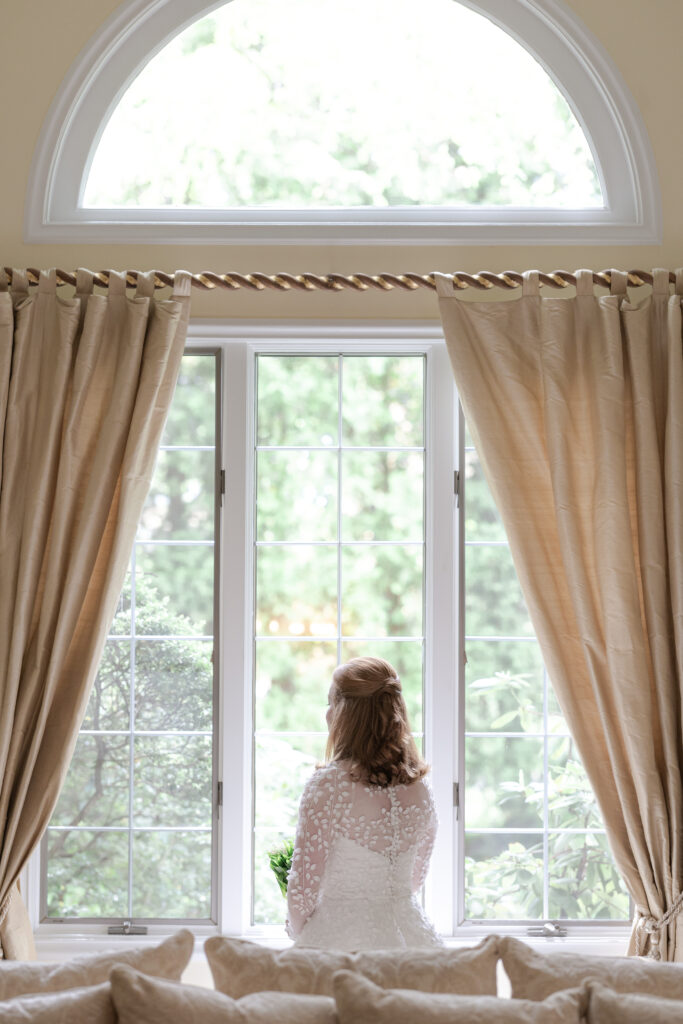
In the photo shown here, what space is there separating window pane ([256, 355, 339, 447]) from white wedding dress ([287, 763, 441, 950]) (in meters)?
1.15

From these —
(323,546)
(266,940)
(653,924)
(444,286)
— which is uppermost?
(444,286)

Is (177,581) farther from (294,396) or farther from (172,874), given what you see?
(172,874)

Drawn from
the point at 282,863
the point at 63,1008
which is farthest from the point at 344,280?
the point at 63,1008

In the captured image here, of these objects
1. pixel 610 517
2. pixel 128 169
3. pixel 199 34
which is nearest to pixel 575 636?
pixel 610 517

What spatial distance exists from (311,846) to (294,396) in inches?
54.7

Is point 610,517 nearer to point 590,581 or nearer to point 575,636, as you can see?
point 590,581

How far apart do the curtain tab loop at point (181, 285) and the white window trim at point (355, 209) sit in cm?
21

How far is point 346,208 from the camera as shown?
2.93 meters

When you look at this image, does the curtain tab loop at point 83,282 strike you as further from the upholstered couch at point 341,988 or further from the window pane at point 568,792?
the window pane at point 568,792

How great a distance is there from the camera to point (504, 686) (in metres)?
2.95

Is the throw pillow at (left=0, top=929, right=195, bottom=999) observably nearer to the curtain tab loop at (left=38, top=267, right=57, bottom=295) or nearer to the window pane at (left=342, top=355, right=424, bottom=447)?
the window pane at (left=342, top=355, right=424, bottom=447)

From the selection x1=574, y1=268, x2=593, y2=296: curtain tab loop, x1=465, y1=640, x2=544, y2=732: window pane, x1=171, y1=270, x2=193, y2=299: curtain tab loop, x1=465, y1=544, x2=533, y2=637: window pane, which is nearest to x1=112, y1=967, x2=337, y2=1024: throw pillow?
x1=465, y1=640, x2=544, y2=732: window pane

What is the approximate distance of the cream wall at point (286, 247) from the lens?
2.89 meters

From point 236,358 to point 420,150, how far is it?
88cm
